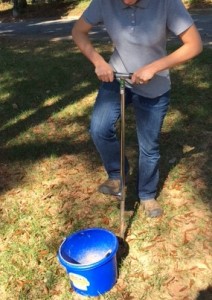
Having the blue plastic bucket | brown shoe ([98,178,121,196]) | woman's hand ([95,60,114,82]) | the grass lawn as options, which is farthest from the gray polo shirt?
the grass lawn

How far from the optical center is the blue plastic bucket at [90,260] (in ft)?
9.66

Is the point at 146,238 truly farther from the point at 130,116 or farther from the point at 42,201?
the point at 130,116

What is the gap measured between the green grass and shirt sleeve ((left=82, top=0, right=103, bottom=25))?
1784 millimetres

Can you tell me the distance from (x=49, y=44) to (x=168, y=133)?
7.07 m

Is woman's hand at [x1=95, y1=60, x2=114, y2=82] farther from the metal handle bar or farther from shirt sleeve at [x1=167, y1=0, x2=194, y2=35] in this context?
shirt sleeve at [x1=167, y1=0, x2=194, y2=35]

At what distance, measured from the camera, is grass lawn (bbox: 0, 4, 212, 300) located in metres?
3.42

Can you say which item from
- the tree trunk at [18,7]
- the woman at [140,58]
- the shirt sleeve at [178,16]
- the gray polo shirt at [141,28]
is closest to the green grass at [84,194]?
the woman at [140,58]

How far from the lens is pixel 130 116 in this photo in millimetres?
6156

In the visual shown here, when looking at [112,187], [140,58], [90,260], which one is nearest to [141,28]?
[140,58]

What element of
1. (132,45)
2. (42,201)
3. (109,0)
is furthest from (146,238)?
(109,0)

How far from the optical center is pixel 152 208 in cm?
402

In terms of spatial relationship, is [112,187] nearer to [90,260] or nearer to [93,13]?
[90,260]

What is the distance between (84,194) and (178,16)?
7.09 feet

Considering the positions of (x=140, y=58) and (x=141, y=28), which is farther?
(x=140, y=58)
